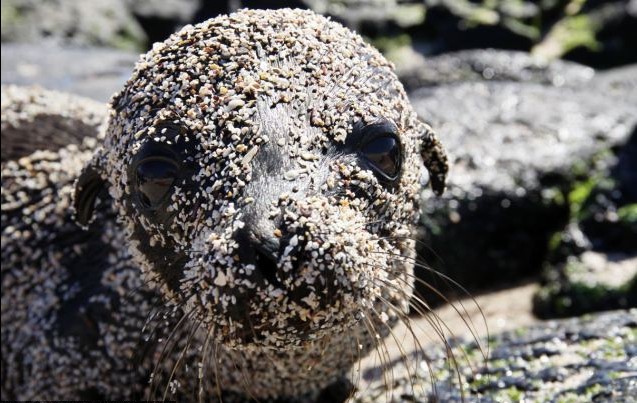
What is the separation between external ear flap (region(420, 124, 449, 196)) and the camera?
14.7 ft

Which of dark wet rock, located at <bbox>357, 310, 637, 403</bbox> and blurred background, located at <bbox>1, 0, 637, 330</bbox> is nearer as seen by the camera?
dark wet rock, located at <bbox>357, 310, 637, 403</bbox>

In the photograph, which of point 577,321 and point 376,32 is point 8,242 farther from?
point 376,32

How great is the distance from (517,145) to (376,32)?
5.37 m

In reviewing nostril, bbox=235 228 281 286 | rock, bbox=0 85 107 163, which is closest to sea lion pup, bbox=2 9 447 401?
nostril, bbox=235 228 281 286

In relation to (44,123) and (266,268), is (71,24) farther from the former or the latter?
(266,268)

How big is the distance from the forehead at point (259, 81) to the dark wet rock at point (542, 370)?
1.13 m

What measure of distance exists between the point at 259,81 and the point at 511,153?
13.9 ft

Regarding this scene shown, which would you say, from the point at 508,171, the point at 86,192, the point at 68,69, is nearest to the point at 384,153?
the point at 86,192

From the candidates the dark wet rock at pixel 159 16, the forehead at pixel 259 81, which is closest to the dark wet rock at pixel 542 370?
the forehead at pixel 259 81

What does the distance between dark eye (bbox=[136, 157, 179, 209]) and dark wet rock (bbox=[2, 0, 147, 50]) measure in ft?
20.0

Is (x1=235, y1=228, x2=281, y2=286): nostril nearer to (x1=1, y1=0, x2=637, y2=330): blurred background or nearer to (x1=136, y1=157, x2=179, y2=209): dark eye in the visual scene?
(x1=136, y1=157, x2=179, y2=209): dark eye

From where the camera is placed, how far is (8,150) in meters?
5.54

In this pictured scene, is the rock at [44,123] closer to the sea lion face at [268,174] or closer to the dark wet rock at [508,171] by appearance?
the sea lion face at [268,174]

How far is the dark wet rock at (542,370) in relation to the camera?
4348 mm
